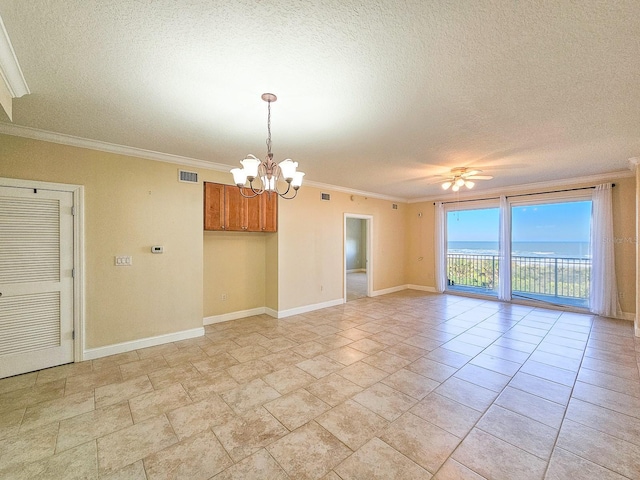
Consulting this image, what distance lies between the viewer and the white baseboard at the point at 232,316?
484 cm

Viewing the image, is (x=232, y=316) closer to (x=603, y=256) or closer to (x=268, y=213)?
(x=268, y=213)

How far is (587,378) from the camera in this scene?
2.92 m

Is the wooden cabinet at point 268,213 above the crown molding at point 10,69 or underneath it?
underneath

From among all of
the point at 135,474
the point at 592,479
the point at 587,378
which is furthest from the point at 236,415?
the point at 587,378

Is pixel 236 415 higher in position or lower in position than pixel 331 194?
lower

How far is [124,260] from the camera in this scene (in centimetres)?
367

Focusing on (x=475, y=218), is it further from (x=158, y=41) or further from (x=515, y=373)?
(x=158, y=41)

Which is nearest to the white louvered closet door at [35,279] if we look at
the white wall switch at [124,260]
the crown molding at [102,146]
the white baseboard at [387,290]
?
the white wall switch at [124,260]

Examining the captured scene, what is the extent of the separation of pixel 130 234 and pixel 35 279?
1.06 metres

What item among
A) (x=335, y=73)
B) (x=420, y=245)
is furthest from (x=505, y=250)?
(x=335, y=73)

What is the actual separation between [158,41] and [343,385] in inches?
129

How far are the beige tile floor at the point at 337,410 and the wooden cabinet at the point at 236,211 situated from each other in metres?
1.89

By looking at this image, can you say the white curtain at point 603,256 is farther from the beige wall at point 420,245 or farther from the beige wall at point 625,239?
the beige wall at point 420,245

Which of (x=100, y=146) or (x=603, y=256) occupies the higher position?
(x=100, y=146)
